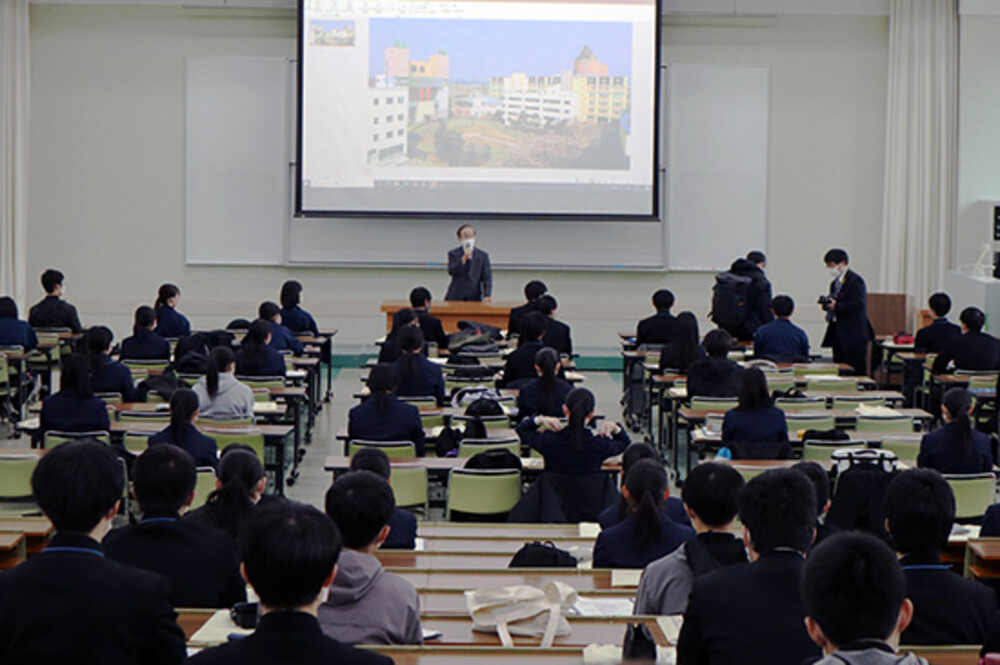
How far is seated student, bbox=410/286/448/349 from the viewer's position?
11234mm

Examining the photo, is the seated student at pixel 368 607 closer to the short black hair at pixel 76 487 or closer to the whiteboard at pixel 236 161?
the short black hair at pixel 76 487

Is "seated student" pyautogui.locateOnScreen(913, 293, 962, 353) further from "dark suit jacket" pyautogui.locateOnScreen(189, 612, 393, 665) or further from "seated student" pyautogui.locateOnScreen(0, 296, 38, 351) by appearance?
"dark suit jacket" pyautogui.locateOnScreen(189, 612, 393, 665)

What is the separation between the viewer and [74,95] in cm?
1524

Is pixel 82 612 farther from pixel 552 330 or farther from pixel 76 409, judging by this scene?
pixel 552 330

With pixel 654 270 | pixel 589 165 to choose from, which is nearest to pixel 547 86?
pixel 589 165

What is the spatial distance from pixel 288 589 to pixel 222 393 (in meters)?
5.71

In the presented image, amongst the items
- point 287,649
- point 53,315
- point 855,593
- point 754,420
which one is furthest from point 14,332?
point 855,593

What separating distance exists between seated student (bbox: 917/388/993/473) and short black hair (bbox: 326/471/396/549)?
399cm

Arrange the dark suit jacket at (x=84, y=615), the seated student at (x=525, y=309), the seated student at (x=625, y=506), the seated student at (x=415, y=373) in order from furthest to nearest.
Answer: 1. the seated student at (x=525, y=309)
2. the seated student at (x=415, y=373)
3. the seated student at (x=625, y=506)
4. the dark suit jacket at (x=84, y=615)

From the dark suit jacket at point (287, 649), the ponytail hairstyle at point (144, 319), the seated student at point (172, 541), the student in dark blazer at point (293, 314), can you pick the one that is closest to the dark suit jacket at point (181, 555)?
the seated student at point (172, 541)

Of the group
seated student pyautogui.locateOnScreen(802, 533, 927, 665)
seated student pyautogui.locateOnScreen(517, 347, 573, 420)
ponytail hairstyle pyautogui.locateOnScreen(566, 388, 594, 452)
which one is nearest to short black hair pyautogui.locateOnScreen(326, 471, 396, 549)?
seated student pyautogui.locateOnScreen(802, 533, 927, 665)

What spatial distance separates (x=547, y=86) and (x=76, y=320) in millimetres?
5758

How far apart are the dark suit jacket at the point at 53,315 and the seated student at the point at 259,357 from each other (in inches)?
117

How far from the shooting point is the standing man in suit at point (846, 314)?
11914 mm
